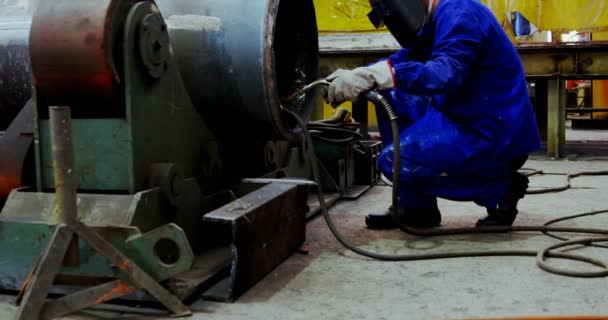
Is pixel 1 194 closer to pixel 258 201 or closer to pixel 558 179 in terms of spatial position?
pixel 258 201

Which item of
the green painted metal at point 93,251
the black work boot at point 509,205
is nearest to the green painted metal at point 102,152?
the green painted metal at point 93,251

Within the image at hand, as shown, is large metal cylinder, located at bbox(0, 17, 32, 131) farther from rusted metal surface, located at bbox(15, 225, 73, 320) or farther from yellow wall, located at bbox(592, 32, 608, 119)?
yellow wall, located at bbox(592, 32, 608, 119)

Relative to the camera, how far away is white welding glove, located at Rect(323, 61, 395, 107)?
189 centimetres

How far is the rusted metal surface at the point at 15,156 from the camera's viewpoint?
160cm

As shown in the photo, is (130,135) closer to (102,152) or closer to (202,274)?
(102,152)

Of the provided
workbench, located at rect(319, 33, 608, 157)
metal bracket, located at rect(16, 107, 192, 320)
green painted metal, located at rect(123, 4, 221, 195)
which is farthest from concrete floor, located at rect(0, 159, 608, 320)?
workbench, located at rect(319, 33, 608, 157)

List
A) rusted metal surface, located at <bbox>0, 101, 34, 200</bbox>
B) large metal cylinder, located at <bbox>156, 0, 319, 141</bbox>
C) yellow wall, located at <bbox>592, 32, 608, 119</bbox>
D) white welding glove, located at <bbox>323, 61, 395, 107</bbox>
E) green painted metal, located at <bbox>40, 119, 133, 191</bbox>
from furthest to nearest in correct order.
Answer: yellow wall, located at <bbox>592, 32, 608, 119</bbox>
white welding glove, located at <bbox>323, 61, 395, 107</bbox>
large metal cylinder, located at <bbox>156, 0, 319, 141</bbox>
rusted metal surface, located at <bbox>0, 101, 34, 200</bbox>
green painted metal, located at <bbox>40, 119, 133, 191</bbox>

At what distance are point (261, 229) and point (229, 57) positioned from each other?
512 millimetres

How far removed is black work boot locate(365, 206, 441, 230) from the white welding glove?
0.54 m

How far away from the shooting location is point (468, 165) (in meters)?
2.09

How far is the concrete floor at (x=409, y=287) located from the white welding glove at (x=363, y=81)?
502 millimetres

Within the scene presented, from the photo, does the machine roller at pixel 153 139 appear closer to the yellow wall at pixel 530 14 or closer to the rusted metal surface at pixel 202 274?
the rusted metal surface at pixel 202 274

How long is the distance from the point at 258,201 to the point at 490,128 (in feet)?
2.89

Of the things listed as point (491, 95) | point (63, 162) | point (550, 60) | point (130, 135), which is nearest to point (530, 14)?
point (550, 60)
